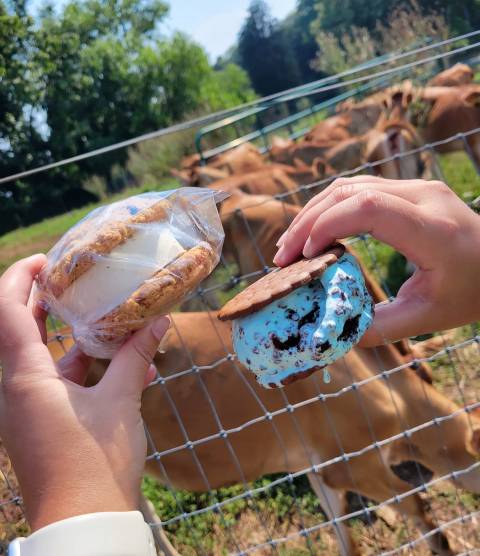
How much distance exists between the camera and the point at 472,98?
7598mm

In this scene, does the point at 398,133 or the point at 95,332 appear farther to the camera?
the point at 398,133

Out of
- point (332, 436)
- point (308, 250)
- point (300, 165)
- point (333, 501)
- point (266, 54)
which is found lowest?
point (333, 501)

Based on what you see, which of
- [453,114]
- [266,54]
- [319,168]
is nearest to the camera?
[319,168]

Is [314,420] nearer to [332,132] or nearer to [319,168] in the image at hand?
[319,168]

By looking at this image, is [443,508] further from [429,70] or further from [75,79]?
[75,79]

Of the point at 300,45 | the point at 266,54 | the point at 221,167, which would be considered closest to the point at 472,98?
the point at 221,167

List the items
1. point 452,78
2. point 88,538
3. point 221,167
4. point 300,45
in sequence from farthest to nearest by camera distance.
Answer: point 300,45 → point 452,78 → point 221,167 → point 88,538

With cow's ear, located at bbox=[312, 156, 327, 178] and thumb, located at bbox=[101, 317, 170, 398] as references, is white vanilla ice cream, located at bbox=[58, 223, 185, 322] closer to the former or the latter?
thumb, located at bbox=[101, 317, 170, 398]

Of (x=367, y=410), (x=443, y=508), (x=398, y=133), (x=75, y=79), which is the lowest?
(x=443, y=508)

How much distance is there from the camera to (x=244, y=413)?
2.96 metres

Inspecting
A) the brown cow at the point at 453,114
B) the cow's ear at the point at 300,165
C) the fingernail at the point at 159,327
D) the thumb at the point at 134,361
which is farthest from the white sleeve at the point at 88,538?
the brown cow at the point at 453,114

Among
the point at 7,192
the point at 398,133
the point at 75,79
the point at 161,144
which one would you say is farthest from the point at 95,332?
the point at 75,79

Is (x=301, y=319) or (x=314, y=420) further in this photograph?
(x=314, y=420)

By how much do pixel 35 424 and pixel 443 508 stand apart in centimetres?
278
